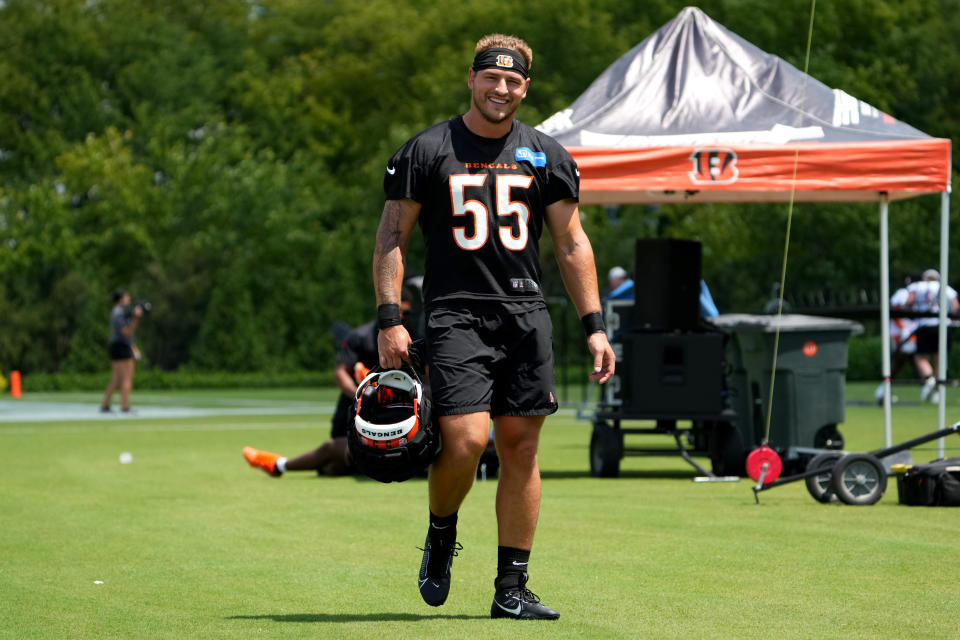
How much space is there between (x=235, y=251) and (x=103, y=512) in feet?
112

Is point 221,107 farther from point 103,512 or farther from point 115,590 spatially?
point 115,590

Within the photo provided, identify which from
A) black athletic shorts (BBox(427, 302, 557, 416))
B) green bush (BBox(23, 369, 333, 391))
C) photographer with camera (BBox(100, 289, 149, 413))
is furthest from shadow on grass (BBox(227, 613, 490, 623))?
green bush (BBox(23, 369, 333, 391))

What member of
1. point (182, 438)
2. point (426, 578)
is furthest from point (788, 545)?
point (182, 438)

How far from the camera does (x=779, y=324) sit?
553 inches

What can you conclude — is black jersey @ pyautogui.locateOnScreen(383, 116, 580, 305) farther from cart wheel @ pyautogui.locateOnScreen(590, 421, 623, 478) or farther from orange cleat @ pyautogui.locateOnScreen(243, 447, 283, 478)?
cart wheel @ pyautogui.locateOnScreen(590, 421, 623, 478)

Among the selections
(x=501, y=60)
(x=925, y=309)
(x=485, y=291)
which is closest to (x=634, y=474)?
(x=485, y=291)

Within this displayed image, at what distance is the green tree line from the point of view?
4109 cm

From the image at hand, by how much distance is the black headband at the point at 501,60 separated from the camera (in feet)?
20.7

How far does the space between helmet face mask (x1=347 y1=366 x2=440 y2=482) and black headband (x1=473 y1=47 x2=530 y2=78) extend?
1.21 meters

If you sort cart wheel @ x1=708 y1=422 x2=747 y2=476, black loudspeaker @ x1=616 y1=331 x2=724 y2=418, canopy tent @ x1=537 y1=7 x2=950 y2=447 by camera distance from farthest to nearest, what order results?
1. cart wheel @ x1=708 y1=422 x2=747 y2=476
2. black loudspeaker @ x1=616 y1=331 x2=724 y2=418
3. canopy tent @ x1=537 y1=7 x2=950 y2=447

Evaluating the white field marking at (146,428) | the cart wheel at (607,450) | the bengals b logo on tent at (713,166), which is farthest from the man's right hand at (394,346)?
the white field marking at (146,428)

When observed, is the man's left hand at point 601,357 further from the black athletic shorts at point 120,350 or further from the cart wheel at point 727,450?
the black athletic shorts at point 120,350

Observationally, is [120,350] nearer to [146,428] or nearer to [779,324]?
[146,428]

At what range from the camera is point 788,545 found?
8.55 meters
